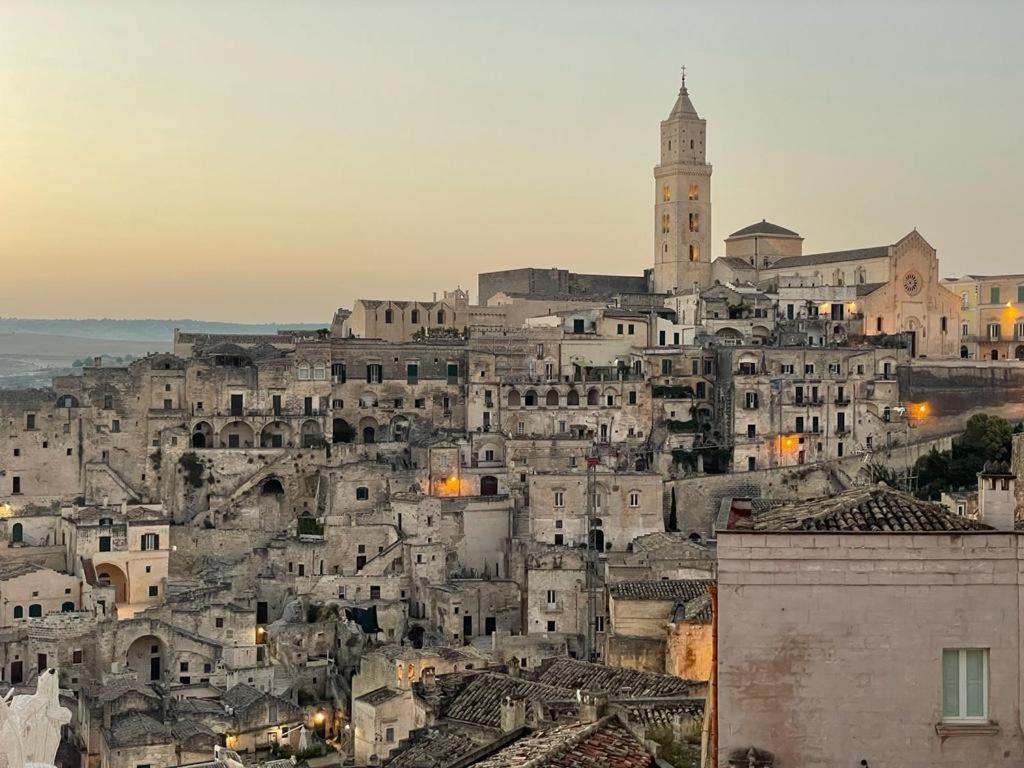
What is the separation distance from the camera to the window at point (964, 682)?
32.4 ft

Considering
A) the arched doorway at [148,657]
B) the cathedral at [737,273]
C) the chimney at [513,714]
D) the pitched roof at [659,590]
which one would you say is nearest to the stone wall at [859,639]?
the chimney at [513,714]

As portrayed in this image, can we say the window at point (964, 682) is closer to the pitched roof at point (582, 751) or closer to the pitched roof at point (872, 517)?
the pitched roof at point (872, 517)

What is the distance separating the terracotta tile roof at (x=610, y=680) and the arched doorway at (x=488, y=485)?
22526 mm

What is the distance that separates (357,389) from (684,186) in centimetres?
2698

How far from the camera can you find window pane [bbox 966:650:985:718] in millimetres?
9859

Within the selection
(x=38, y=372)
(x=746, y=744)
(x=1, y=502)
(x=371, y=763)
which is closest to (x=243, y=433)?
(x=1, y=502)

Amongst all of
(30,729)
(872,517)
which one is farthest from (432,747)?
(872,517)

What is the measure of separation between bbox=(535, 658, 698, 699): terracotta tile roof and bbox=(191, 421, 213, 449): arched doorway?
101ft

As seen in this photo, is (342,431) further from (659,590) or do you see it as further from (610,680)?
(610,680)

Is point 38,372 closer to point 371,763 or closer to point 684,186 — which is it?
point 684,186

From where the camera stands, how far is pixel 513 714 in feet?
76.8

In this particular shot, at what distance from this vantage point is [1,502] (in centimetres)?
5575

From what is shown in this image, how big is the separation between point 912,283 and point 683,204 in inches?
607

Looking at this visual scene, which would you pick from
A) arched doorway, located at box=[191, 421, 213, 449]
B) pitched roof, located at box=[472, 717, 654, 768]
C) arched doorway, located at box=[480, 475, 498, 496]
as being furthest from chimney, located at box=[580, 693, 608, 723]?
arched doorway, located at box=[191, 421, 213, 449]
